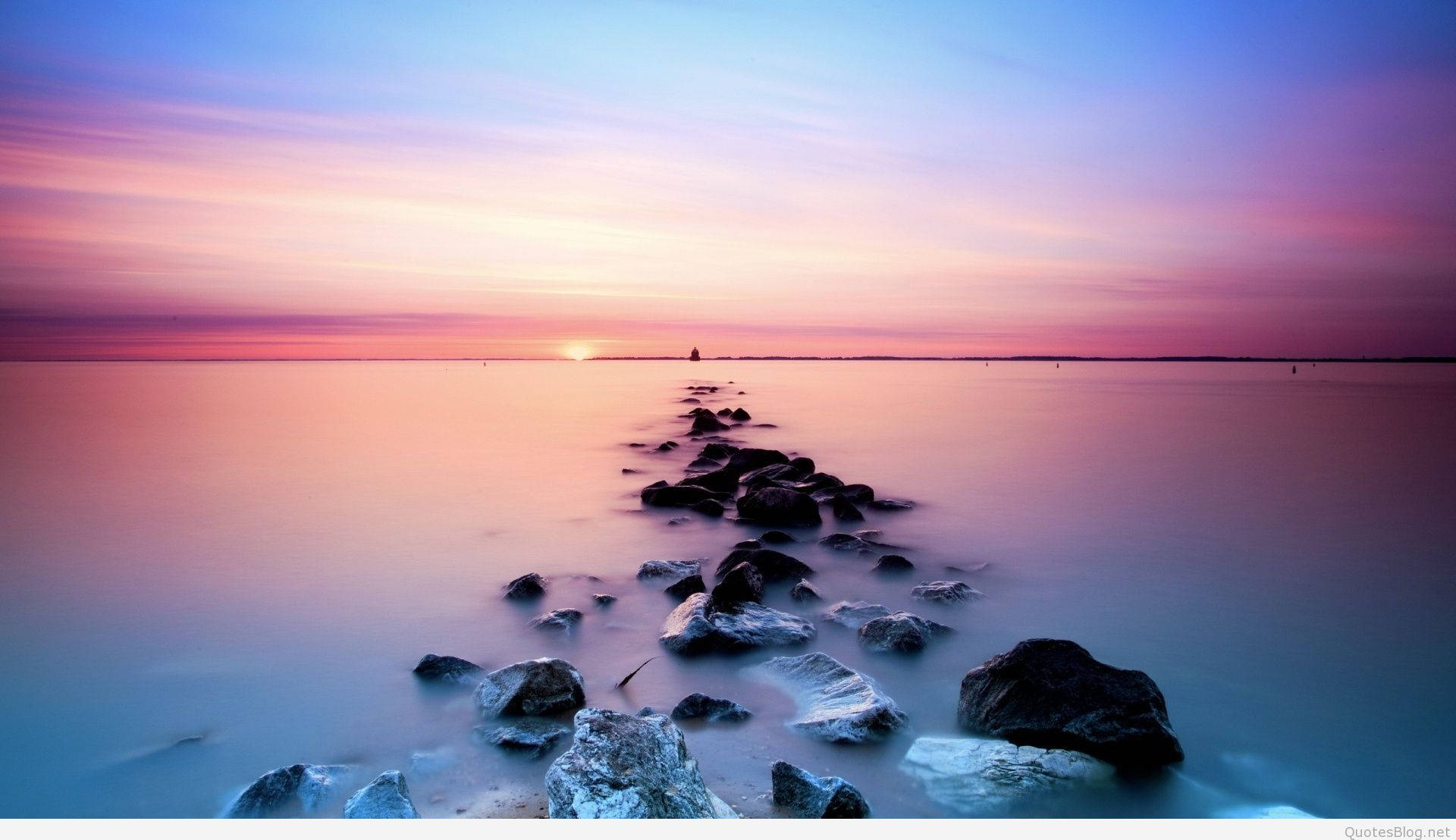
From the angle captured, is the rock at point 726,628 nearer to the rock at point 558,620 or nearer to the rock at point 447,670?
the rock at point 558,620

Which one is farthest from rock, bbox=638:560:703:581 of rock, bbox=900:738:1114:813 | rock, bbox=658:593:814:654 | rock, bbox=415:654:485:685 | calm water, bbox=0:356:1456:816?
rock, bbox=900:738:1114:813

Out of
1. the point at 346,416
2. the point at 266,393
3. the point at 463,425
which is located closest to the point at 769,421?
the point at 463,425

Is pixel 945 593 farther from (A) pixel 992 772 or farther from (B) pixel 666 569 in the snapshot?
(A) pixel 992 772

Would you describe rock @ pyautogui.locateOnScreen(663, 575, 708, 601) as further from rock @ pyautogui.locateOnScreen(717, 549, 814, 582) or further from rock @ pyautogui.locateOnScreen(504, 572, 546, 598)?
rock @ pyautogui.locateOnScreen(504, 572, 546, 598)

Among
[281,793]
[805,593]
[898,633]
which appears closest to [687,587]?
[805,593]

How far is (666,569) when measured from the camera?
6.91 m

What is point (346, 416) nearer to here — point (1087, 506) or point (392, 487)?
point (392, 487)

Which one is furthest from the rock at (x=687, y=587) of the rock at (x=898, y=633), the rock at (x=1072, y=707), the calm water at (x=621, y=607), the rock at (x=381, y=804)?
the rock at (x=381, y=804)

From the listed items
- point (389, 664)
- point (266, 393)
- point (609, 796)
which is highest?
point (609, 796)

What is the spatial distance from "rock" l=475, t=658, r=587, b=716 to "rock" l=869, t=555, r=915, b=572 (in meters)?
3.60

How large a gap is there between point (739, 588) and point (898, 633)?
4.03 feet

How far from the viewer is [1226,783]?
3.63 meters

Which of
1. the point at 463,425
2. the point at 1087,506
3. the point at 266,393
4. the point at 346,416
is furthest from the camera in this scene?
the point at 266,393
